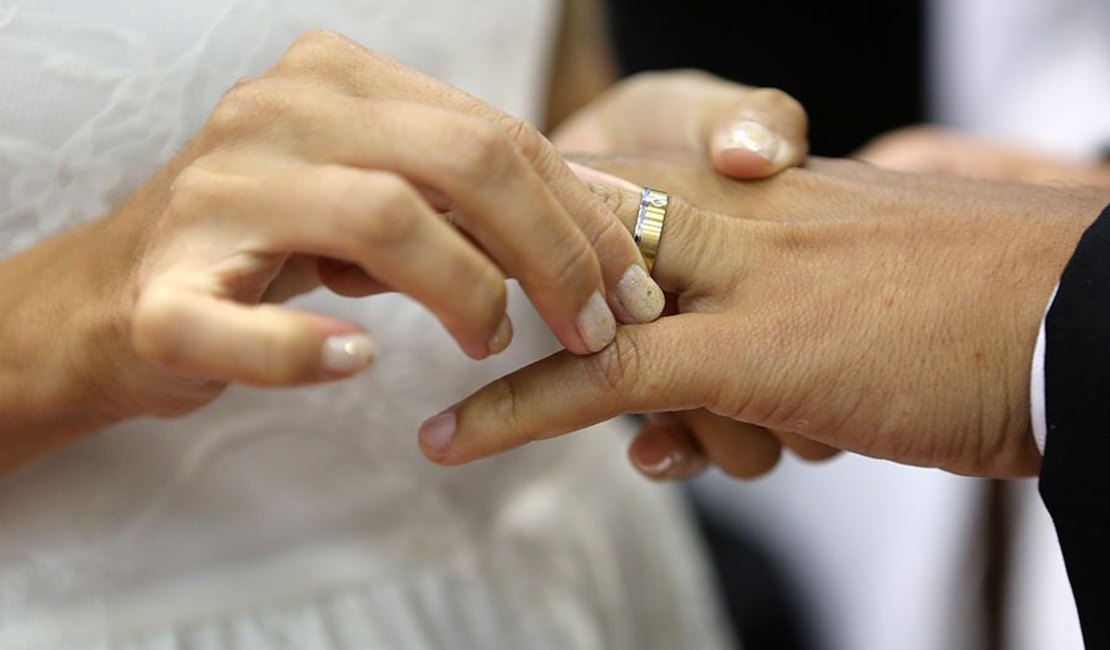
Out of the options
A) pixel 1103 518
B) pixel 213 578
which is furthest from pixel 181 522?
pixel 1103 518

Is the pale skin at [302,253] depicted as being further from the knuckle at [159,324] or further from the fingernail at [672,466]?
the fingernail at [672,466]

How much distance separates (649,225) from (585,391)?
0.39 ft

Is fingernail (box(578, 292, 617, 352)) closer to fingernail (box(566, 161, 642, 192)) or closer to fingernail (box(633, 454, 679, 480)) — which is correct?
fingernail (box(566, 161, 642, 192))

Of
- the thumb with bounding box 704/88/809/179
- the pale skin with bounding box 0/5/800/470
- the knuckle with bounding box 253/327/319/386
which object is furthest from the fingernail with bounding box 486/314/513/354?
the thumb with bounding box 704/88/809/179

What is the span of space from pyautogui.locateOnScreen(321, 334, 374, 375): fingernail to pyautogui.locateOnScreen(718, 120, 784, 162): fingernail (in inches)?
14.6

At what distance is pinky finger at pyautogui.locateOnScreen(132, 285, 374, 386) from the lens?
0.49 m

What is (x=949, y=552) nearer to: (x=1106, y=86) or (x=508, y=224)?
(x=1106, y=86)

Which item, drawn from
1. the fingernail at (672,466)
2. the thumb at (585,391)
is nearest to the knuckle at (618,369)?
the thumb at (585,391)

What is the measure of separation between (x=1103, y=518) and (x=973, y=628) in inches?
47.8

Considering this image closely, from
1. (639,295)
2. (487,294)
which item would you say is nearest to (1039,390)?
(639,295)

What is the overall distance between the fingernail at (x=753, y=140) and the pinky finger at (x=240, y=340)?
Result: 0.38 m

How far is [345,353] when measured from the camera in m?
0.51

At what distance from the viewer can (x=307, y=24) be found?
2.58 feet

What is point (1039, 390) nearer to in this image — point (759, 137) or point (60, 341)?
point (759, 137)
